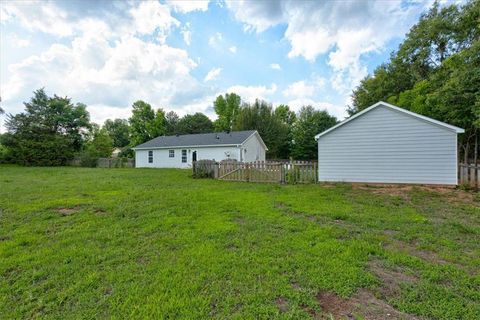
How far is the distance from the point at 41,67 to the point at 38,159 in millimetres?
17816

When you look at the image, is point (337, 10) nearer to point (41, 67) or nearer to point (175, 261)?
point (175, 261)

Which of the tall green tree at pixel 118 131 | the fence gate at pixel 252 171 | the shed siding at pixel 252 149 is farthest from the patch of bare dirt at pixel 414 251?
the tall green tree at pixel 118 131

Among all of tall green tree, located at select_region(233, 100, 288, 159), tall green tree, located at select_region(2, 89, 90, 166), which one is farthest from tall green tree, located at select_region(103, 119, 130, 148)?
tall green tree, located at select_region(233, 100, 288, 159)

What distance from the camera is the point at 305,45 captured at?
14.2 meters

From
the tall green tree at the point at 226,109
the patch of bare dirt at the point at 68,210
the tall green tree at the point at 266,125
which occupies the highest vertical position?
the tall green tree at the point at 226,109

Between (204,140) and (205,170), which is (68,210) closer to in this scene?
(205,170)

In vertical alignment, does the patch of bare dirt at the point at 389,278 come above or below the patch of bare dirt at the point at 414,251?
below

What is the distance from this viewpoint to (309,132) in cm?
3544

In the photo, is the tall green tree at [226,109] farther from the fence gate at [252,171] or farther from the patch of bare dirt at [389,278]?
the patch of bare dirt at [389,278]

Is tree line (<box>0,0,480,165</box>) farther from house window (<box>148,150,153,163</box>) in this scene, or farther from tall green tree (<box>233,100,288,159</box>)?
house window (<box>148,150,153,163</box>)

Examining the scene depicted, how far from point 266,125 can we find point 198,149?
14.2 meters

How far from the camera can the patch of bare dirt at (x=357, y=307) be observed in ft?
6.97

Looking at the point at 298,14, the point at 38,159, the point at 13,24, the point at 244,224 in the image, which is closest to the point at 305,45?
the point at 298,14

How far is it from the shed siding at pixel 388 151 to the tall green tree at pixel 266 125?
75.0 feet
